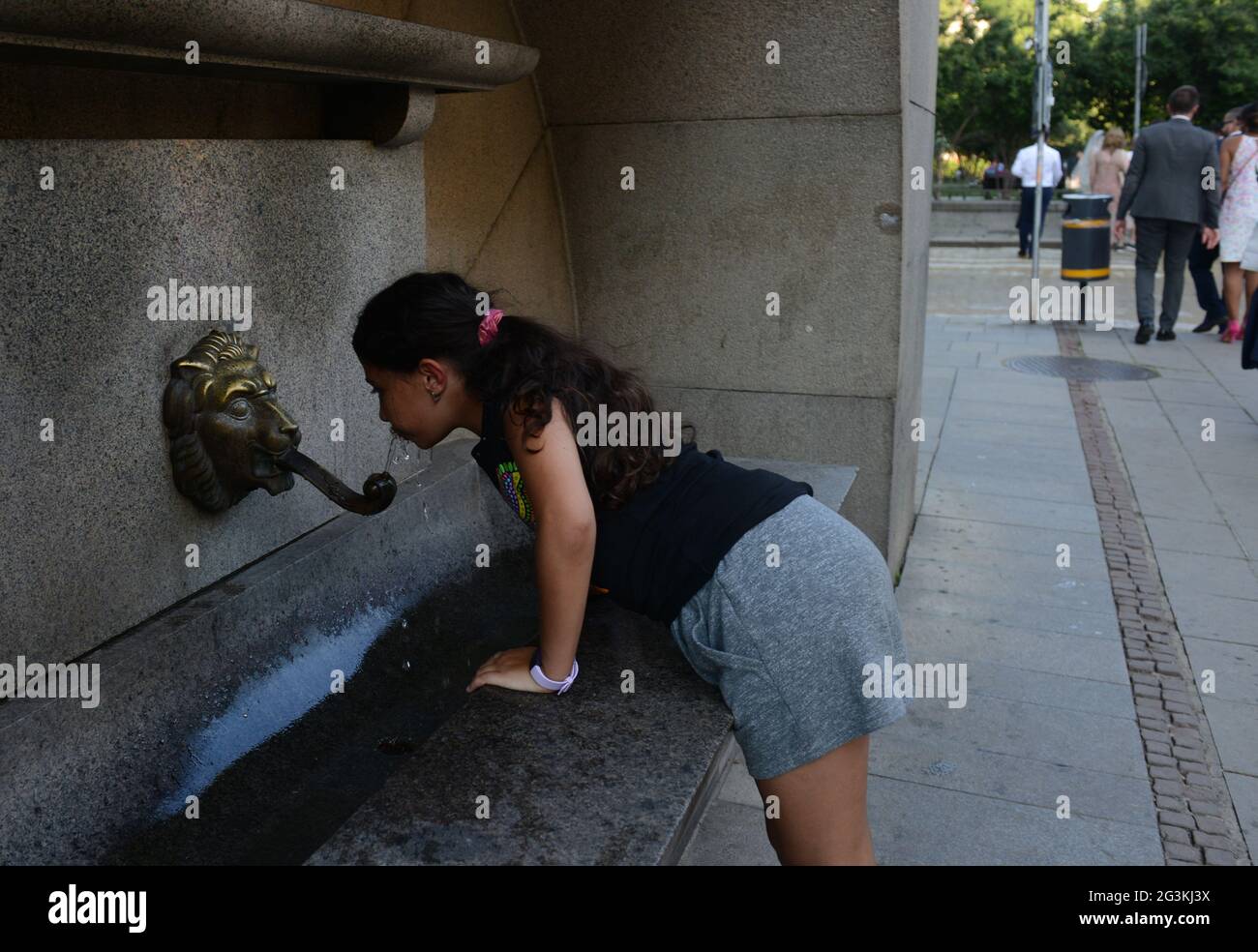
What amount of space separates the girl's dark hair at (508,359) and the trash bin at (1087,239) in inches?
408

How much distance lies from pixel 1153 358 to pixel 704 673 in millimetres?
9017

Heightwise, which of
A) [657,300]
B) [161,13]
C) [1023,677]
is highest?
[161,13]

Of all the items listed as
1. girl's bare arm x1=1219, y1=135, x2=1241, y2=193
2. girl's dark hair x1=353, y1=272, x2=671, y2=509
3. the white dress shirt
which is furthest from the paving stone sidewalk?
the white dress shirt

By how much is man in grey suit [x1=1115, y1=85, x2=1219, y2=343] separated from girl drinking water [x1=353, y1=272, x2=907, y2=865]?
372 inches

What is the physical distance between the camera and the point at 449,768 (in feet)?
6.66

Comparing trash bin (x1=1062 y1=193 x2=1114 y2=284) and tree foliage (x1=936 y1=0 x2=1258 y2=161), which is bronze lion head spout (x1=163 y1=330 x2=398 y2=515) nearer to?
trash bin (x1=1062 y1=193 x2=1114 y2=284)

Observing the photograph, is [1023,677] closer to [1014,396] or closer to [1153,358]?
[1014,396]

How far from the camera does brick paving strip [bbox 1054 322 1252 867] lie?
3238 mm

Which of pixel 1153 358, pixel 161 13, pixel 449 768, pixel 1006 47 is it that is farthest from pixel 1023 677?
pixel 1006 47

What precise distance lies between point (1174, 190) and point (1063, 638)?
288 inches

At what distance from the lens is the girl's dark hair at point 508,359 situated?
2242 mm

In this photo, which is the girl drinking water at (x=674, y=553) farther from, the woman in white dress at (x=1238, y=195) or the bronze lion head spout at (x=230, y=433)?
the woman in white dress at (x=1238, y=195)

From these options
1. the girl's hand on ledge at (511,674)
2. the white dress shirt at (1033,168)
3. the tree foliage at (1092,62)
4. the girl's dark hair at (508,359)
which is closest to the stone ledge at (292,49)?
the girl's dark hair at (508,359)

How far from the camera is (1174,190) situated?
410 inches
